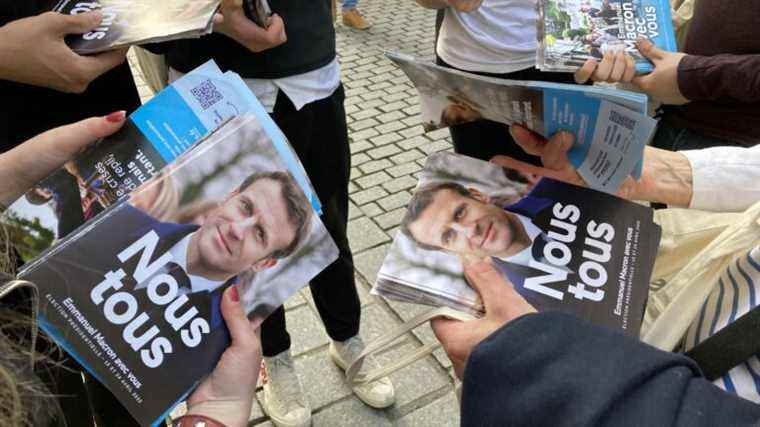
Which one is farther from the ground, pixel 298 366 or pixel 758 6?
pixel 758 6

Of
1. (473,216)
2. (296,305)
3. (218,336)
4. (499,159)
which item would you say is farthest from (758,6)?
(296,305)

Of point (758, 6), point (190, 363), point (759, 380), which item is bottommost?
point (190, 363)

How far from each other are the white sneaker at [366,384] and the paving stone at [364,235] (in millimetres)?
741

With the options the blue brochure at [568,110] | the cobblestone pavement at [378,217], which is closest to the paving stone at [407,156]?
the cobblestone pavement at [378,217]

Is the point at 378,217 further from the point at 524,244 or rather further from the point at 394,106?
the point at 524,244

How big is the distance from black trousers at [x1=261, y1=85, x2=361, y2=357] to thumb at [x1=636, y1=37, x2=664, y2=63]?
865 mm

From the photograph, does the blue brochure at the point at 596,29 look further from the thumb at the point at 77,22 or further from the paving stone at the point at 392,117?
the paving stone at the point at 392,117

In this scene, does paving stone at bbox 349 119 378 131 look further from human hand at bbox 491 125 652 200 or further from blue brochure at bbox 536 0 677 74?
human hand at bbox 491 125 652 200

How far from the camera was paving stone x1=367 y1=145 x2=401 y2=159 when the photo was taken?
358 centimetres

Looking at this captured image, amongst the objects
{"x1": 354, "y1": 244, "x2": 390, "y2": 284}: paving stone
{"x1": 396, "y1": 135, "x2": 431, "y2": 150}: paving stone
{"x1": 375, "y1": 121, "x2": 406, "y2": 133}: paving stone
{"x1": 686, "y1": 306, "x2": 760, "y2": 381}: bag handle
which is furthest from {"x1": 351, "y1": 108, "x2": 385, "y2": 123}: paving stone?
{"x1": 686, "y1": 306, "x2": 760, "y2": 381}: bag handle

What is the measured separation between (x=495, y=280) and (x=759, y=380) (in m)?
0.39

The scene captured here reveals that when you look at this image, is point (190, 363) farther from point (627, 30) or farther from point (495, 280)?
point (627, 30)

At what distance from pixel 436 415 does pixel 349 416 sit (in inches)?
12.4

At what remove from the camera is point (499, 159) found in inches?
47.8
